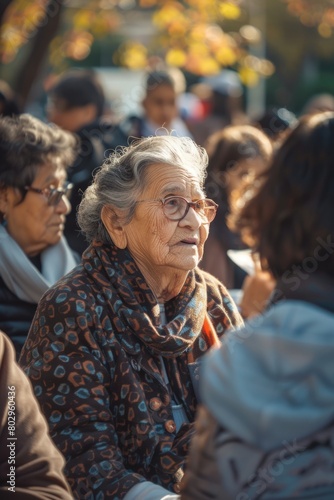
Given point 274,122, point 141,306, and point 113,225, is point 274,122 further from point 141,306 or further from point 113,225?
point 141,306

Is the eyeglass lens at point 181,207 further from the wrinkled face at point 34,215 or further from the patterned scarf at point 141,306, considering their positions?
the wrinkled face at point 34,215

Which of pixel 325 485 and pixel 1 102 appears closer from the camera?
pixel 325 485

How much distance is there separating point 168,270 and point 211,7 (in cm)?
732

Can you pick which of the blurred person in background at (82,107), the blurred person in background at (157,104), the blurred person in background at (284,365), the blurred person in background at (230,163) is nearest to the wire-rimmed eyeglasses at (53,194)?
the blurred person in background at (230,163)

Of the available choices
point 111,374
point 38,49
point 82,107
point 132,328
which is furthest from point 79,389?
point 38,49

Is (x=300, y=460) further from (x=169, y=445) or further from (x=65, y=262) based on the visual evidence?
(x=65, y=262)

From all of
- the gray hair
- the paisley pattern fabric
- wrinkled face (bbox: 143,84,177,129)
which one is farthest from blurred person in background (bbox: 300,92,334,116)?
the paisley pattern fabric

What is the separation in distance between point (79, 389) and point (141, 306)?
0.41 m

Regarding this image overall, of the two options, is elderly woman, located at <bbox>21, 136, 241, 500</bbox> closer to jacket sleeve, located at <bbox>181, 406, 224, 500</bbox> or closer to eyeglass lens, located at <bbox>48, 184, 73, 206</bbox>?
jacket sleeve, located at <bbox>181, 406, 224, 500</bbox>

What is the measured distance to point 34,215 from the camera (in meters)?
4.91

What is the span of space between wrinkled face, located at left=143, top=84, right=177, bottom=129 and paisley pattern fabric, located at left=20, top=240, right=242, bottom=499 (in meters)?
5.49

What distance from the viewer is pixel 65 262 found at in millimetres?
4949

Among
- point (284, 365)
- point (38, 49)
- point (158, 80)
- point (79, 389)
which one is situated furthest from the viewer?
point (38, 49)

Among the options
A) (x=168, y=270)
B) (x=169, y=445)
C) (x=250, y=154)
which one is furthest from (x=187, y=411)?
(x=250, y=154)
